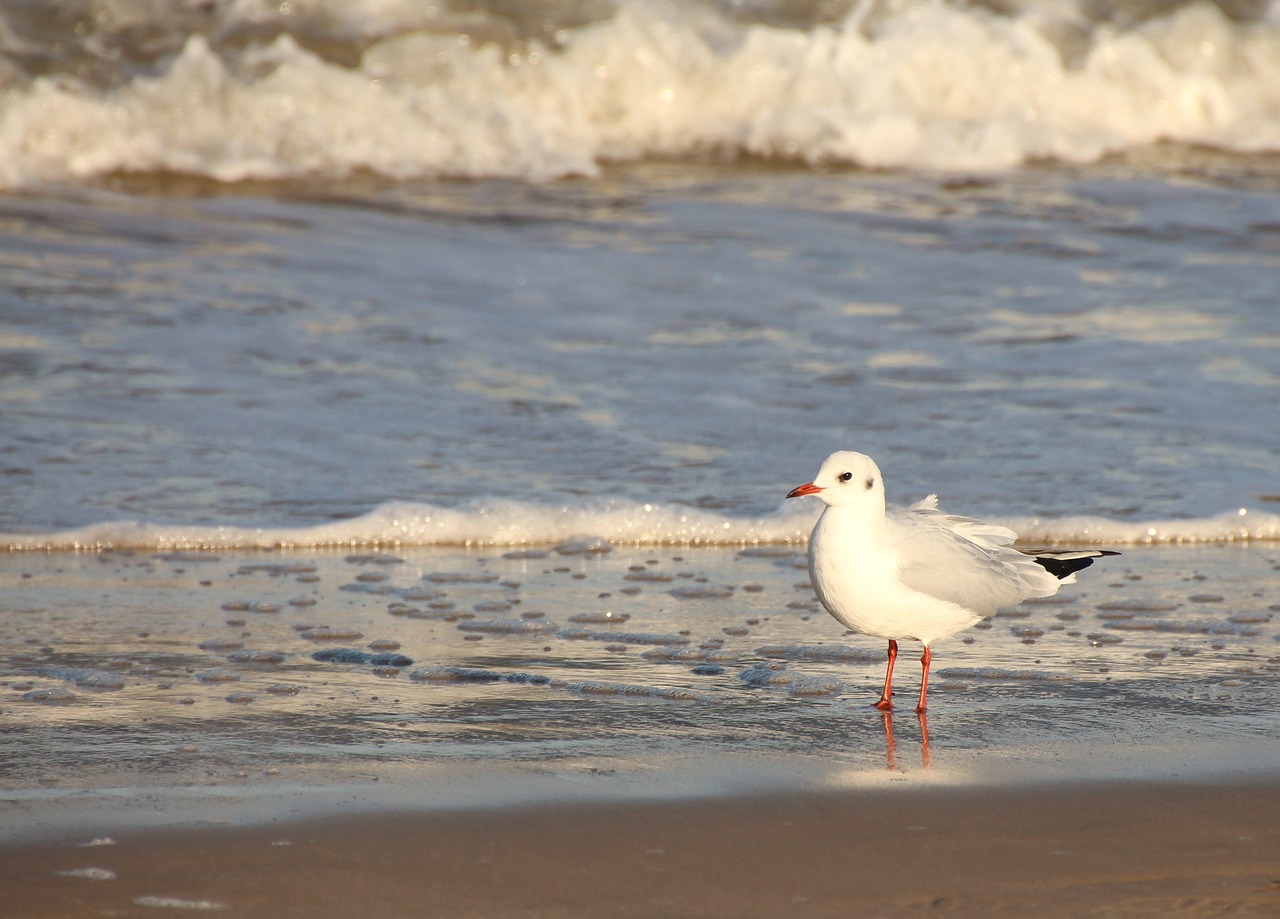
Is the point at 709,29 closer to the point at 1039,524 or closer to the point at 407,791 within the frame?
the point at 1039,524

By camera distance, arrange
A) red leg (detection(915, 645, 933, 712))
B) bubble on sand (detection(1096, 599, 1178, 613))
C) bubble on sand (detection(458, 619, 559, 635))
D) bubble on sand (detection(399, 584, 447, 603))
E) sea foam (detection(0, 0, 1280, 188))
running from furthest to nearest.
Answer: sea foam (detection(0, 0, 1280, 188)) < bubble on sand (detection(399, 584, 447, 603)) < bubble on sand (detection(1096, 599, 1178, 613)) < bubble on sand (detection(458, 619, 559, 635)) < red leg (detection(915, 645, 933, 712))

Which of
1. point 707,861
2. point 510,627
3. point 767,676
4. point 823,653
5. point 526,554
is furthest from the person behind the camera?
point 526,554

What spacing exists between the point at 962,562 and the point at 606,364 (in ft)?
11.3

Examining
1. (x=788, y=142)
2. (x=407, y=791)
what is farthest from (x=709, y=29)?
(x=407, y=791)

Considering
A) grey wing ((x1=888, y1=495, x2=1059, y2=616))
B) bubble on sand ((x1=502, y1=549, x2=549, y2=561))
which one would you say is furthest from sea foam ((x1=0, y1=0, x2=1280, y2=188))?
grey wing ((x1=888, y1=495, x2=1059, y2=616))

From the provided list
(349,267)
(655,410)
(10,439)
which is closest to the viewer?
(10,439)

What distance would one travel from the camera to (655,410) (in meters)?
6.75

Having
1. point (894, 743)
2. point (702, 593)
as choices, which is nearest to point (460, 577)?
point (702, 593)

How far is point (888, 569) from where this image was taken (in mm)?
3877

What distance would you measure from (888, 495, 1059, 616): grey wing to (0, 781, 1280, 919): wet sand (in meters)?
0.83

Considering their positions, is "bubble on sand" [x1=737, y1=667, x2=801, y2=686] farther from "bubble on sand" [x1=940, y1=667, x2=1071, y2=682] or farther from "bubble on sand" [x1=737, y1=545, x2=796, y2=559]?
"bubble on sand" [x1=737, y1=545, x2=796, y2=559]

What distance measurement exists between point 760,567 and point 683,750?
6.15 feet

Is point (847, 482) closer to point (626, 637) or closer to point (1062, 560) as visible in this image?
point (1062, 560)

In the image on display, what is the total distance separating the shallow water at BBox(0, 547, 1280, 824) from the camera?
3.41 m
